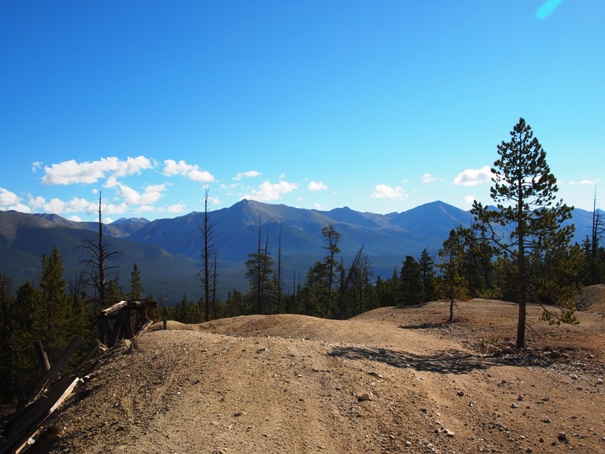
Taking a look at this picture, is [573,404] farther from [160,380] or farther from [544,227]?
[160,380]

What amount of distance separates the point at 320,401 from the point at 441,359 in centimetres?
719

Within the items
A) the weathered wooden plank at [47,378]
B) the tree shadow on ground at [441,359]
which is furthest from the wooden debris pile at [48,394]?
the tree shadow on ground at [441,359]

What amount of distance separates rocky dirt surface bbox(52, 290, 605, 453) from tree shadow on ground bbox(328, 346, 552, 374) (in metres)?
0.09

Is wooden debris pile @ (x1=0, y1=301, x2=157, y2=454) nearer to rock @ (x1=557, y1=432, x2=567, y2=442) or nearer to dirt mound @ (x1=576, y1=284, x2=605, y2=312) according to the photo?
rock @ (x1=557, y1=432, x2=567, y2=442)

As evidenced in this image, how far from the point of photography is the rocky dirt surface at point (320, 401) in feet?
24.3

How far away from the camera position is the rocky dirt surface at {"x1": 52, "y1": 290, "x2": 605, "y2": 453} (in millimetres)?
7422

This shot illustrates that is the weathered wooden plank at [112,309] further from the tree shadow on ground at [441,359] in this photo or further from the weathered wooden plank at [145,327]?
the tree shadow on ground at [441,359]

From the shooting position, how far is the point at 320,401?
342 inches

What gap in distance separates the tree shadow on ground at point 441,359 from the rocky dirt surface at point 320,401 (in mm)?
90

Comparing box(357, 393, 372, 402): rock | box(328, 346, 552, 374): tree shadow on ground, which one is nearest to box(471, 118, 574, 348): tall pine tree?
box(328, 346, 552, 374): tree shadow on ground

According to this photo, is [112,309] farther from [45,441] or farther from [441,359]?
[441,359]

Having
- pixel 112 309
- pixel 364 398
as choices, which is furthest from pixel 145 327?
pixel 364 398

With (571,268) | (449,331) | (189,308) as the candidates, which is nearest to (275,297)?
(189,308)

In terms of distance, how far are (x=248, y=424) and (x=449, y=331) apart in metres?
17.4
